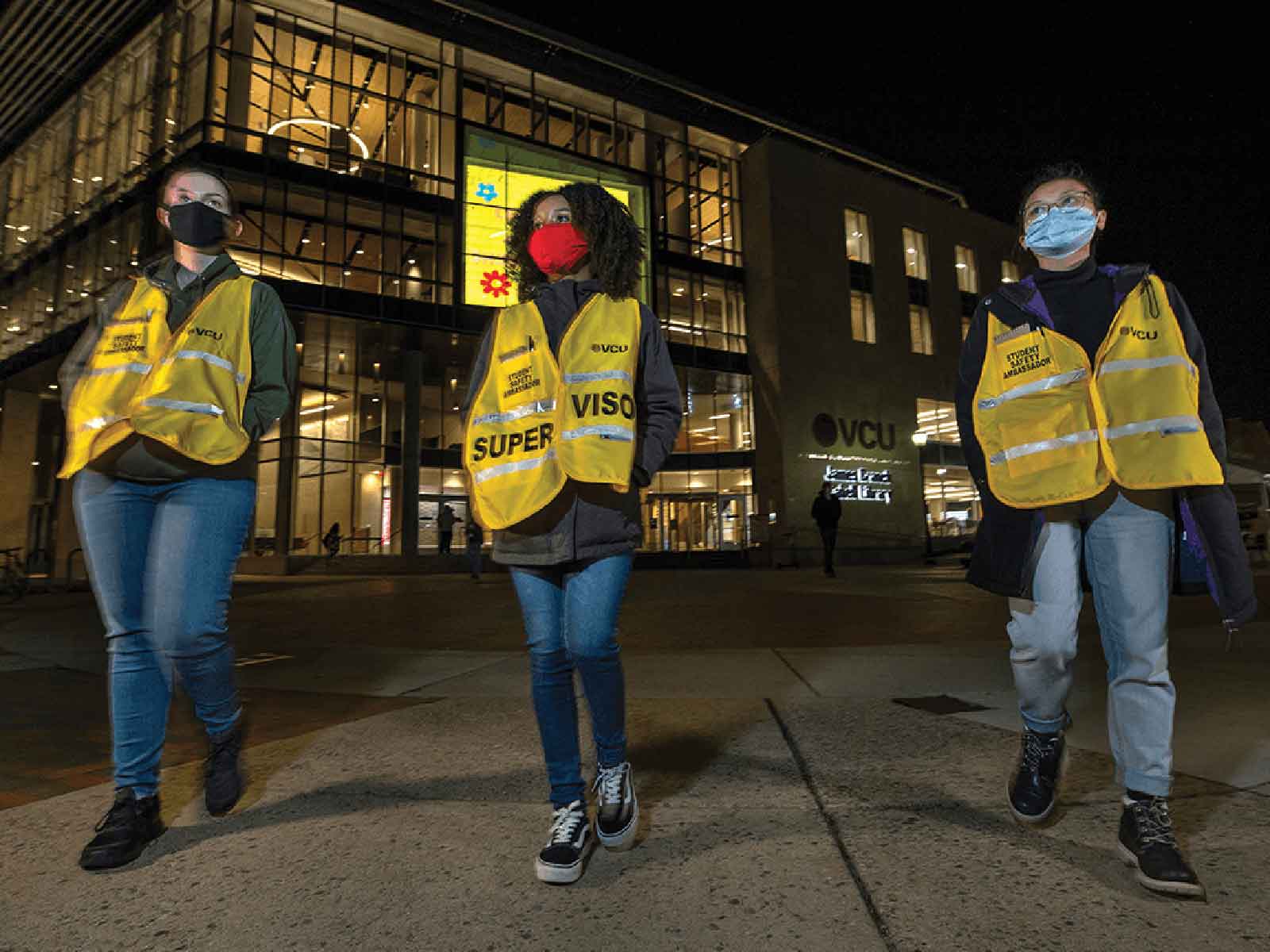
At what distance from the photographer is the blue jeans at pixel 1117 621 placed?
202cm

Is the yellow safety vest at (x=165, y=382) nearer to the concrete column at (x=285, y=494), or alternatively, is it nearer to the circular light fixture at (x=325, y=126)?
the concrete column at (x=285, y=494)

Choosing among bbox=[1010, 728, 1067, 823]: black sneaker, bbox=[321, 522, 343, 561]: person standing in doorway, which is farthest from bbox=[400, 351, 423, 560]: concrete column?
bbox=[1010, 728, 1067, 823]: black sneaker

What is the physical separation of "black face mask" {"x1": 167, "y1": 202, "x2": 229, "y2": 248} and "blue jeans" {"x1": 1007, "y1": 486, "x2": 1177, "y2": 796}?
2.76 m

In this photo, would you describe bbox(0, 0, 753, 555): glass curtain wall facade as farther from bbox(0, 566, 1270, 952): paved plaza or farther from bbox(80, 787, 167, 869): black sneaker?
bbox(80, 787, 167, 869): black sneaker

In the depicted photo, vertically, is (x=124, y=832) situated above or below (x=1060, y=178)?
below

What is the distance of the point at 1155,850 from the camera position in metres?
1.83

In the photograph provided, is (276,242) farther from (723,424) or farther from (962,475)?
(962,475)

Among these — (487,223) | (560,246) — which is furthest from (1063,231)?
(487,223)

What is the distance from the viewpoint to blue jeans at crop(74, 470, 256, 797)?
7.30 feet

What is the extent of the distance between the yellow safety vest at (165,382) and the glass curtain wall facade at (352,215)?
2211cm

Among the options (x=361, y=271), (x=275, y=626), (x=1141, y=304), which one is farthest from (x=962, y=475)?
(x=1141, y=304)

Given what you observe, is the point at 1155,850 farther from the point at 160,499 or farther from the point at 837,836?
the point at 160,499

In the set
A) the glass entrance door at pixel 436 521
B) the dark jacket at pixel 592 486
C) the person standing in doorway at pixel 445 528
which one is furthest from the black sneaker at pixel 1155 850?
the glass entrance door at pixel 436 521

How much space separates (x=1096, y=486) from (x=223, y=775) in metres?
2.66
